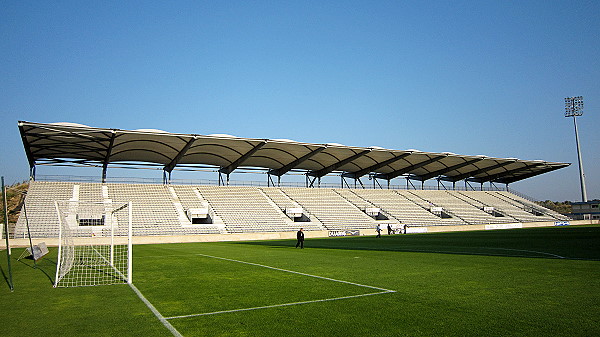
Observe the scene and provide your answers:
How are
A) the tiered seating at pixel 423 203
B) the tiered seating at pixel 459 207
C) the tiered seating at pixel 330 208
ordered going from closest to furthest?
A: 1. the tiered seating at pixel 330 208
2. the tiered seating at pixel 423 203
3. the tiered seating at pixel 459 207

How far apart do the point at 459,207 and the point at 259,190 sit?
28.5 metres

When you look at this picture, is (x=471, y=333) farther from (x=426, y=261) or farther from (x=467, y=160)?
(x=467, y=160)

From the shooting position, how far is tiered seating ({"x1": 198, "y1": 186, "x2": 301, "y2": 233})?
1598 inches

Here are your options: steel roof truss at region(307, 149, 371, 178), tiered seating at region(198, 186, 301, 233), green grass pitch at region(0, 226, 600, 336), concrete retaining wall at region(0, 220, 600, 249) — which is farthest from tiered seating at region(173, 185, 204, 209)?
green grass pitch at region(0, 226, 600, 336)

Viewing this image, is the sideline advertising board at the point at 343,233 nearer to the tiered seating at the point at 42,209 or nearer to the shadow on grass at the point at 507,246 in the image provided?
the shadow on grass at the point at 507,246

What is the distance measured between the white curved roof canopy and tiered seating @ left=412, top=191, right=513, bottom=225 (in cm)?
324

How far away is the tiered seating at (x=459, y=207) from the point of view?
5302 centimetres

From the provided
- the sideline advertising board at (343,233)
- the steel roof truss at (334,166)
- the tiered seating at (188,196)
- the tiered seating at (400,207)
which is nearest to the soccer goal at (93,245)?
the tiered seating at (188,196)

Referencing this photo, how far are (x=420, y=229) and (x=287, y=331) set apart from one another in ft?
137

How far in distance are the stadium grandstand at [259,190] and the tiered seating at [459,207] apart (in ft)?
0.58

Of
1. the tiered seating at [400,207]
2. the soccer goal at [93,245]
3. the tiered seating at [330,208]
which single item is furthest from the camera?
the tiered seating at [400,207]

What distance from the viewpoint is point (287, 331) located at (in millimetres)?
5965

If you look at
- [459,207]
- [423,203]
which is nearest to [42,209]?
[423,203]

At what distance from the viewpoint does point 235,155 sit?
43.7 metres
